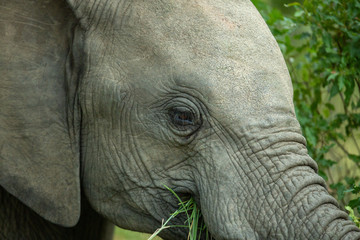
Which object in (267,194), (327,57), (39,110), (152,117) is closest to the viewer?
(267,194)

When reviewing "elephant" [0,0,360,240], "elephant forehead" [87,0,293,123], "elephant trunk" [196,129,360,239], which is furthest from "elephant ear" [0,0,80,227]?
"elephant trunk" [196,129,360,239]

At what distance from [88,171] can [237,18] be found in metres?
1.16

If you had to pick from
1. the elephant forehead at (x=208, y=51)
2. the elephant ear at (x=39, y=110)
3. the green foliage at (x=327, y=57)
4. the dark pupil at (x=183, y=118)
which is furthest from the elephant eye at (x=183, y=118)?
the green foliage at (x=327, y=57)

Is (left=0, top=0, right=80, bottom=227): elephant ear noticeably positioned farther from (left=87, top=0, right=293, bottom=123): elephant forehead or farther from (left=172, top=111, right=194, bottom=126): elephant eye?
(left=172, top=111, right=194, bottom=126): elephant eye

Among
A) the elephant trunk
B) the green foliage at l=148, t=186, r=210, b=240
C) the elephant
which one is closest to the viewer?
the elephant trunk

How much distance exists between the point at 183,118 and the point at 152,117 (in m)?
0.16

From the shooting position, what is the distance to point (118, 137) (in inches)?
149

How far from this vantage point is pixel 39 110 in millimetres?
3781

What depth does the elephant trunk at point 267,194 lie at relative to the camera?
3277mm

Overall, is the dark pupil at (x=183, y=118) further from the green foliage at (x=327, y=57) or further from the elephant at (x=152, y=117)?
the green foliage at (x=327, y=57)

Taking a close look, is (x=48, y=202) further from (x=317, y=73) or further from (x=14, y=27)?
(x=317, y=73)

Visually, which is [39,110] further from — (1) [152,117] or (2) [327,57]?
(2) [327,57]

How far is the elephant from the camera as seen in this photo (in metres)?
3.44

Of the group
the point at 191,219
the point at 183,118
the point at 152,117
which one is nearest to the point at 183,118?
the point at 183,118
